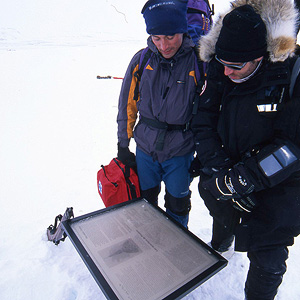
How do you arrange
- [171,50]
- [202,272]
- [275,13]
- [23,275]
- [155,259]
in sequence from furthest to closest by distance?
[23,275] → [171,50] → [155,259] → [202,272] → [275,13]

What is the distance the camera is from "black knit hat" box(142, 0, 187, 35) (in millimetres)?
1633

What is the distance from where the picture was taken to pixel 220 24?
1429 mm

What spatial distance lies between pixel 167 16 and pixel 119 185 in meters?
1.42

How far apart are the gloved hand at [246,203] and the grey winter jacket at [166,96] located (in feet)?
1.85

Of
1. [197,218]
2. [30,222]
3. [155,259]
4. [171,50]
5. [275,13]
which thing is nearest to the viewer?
[275,13]

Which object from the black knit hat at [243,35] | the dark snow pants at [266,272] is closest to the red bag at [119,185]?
the dark snow pants at [266,272]

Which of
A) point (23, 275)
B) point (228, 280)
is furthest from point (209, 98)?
point (23, 275)

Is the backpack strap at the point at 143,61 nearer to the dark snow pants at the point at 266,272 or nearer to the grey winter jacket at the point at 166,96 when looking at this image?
the grey winter jacket at the point at 166,96

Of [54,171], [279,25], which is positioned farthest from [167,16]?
[54,171]

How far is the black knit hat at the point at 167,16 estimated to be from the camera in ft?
5.36

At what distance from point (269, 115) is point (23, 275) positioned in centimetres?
222

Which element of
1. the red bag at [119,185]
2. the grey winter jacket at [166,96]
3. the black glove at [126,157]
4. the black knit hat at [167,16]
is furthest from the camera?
the black glove at [126,157]

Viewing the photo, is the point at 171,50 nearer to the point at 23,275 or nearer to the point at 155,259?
the point at 155,259

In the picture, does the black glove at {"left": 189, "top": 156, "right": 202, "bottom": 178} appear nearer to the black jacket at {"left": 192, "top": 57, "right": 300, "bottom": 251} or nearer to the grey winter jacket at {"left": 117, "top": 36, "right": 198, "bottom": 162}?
the grey winter jacket at {"left": 117, "top": 36, "right": 198, "bottom": 162}
